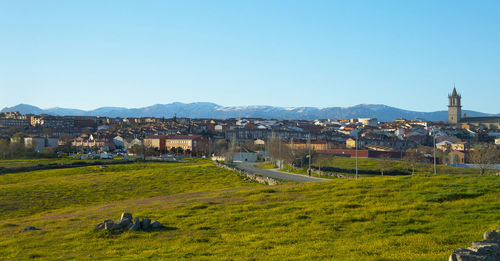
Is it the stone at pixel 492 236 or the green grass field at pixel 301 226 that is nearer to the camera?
the stone at pixel 492 236

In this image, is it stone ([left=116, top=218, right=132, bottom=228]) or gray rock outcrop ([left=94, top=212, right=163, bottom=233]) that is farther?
stone ([left=116, top=218, right=132, bottom=228])

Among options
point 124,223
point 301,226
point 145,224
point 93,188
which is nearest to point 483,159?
point 93,188

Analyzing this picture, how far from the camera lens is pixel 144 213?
28828 millimetres

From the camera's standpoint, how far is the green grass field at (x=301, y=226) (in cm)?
→ 1727

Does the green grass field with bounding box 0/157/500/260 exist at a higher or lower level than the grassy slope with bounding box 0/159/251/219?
higher

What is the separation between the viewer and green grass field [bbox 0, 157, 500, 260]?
17.3 metres

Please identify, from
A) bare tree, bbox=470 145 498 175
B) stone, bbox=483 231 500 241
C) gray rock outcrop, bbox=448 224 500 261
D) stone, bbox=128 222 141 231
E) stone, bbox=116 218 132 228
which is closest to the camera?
gray rock outcrop, bbox=448 224 500 261

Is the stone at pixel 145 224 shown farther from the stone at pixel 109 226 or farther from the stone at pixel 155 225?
the stone at pixel 109 226

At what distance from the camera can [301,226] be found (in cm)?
2219

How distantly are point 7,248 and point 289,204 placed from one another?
14012 millimetres

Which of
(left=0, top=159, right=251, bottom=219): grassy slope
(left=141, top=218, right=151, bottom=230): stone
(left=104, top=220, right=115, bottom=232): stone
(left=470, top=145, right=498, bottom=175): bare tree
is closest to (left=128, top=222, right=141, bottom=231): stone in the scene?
(left=141, top=218, right=151, bottom=230): stone

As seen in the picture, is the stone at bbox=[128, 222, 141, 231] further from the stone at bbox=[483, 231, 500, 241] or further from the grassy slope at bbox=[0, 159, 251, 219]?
the grassy slope at bbox=[0, 159, 251, 219]

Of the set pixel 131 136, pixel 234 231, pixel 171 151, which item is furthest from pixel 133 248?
pixel 131 136

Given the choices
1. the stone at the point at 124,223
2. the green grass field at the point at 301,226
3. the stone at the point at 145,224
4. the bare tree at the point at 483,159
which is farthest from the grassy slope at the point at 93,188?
the bare tree at the point at 483,159
